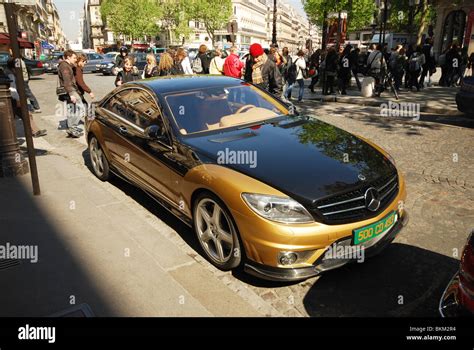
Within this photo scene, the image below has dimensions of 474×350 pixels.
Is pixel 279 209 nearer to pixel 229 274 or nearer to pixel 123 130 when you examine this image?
pixel 229 274

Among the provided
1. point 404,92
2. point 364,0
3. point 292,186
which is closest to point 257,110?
point 292,186

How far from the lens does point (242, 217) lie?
308 cm

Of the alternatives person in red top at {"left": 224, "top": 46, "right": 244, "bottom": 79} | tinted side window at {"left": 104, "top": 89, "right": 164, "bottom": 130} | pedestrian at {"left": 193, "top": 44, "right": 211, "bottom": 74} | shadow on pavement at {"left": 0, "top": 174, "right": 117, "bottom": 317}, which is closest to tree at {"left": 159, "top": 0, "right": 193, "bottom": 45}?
pedestrian at {"left": 193, "top": 44, "right": 211, "bottom": 74}

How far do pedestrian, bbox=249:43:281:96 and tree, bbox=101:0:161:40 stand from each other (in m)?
71.1

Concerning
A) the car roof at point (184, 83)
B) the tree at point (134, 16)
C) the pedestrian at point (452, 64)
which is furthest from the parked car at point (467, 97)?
the tree at point (134, 16)

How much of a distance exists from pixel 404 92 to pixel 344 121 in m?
6.49

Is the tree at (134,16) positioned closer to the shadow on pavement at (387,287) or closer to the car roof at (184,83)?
the car roof at (184,83)

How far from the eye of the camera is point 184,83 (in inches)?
190

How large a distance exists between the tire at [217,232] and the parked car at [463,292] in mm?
1571

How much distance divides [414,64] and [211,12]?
72.7m

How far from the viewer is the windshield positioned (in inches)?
166

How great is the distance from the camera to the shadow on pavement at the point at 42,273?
2.96 meters

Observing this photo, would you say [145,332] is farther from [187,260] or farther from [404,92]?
[404,92]

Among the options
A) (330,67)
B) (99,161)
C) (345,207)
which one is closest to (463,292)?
(345,207)
